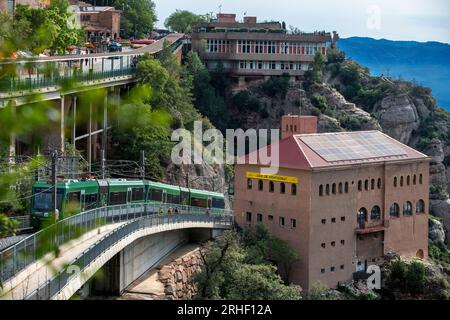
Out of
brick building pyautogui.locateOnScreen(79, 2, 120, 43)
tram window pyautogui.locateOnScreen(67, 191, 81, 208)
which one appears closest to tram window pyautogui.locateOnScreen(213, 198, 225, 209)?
tram window pyautogui.locateOnScreen(67, 191, 81, 208)

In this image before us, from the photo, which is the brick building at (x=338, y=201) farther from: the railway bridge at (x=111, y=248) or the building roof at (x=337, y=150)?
the railway bridge at (x=111, y=248)

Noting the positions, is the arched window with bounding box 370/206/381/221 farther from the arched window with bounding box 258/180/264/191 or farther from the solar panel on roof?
A: the arched window with bounding box 258/180/264/191

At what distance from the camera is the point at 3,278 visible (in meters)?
22.2

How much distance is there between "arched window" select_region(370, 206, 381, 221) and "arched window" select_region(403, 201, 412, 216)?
2.34 metres

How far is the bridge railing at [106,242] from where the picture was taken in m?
22.1

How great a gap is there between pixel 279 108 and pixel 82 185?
149 ft

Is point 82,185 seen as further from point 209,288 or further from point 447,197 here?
point 447,197

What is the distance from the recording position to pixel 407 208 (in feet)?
190

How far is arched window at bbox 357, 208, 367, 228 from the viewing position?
5416 cm

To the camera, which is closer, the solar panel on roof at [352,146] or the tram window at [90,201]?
the tram window at [90,201]

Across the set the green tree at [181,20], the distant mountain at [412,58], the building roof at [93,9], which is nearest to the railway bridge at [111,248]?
the building roof at [93,9]

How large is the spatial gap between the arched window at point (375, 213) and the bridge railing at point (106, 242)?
827 centimetres

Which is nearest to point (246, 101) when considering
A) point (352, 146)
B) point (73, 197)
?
point (352, 146)
